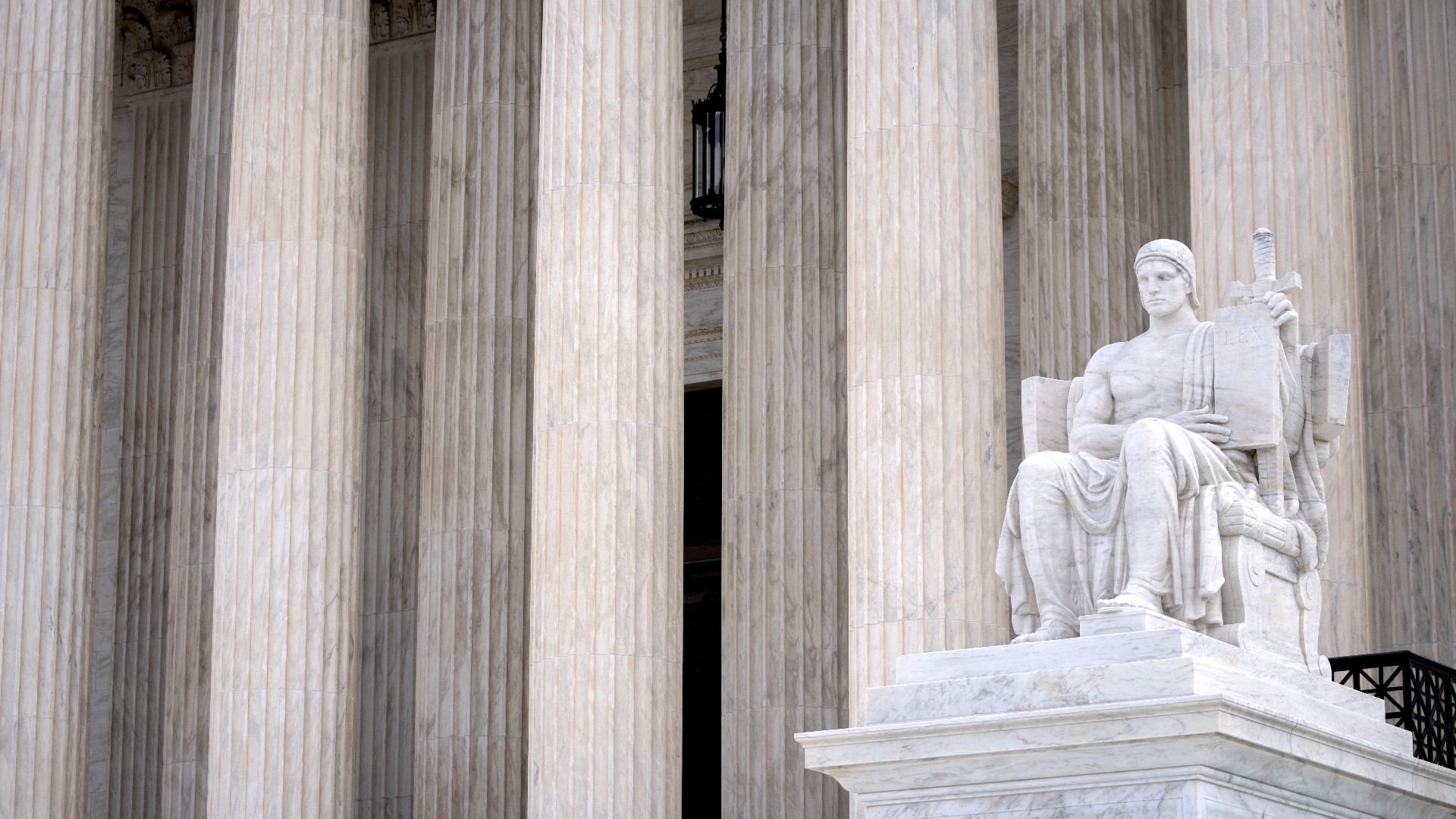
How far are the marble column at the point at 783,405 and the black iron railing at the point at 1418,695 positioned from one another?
11.1 metres

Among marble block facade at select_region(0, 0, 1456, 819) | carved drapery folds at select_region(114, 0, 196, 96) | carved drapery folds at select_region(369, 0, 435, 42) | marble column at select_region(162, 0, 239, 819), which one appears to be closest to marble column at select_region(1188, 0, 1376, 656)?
marble block facade at select_region(0, 0, 1456, 819)

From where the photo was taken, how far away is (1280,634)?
58.6 ft

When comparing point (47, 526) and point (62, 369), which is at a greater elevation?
point (62, 369)

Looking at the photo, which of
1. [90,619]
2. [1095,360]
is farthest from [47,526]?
[1095,360]

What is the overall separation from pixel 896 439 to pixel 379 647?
16021mm

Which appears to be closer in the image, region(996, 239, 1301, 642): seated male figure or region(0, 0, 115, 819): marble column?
region(996, 239, 1301, 642): seated male figure

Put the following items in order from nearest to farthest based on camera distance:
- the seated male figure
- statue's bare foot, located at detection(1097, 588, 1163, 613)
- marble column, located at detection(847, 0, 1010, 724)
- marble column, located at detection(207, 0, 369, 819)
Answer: statue's bare foot, located at detection(1097, 588, 1163, 613), the seated male figure, marble column, located at detection(847, 0, 1010, 724), marble column, located at detection(207, 0, 369, 819)

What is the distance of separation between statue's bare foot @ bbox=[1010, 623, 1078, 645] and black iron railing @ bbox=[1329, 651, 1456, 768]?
13.6 ft

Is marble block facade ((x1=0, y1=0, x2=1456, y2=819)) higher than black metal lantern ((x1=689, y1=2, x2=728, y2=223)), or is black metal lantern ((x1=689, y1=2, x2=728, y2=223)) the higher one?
black metal lantern ((x1=689, y1=2, x2=728, y2=223))

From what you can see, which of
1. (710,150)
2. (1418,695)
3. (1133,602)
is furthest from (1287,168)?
(710,150)

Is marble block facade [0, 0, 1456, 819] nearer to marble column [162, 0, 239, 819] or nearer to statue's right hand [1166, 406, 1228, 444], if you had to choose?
marble column [162, 0, 239, 819]

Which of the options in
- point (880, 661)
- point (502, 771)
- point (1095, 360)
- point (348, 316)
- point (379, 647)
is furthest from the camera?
point (379, 647)

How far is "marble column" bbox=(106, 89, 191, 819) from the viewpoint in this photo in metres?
40.6

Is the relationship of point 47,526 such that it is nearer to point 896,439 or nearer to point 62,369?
point 62,369
